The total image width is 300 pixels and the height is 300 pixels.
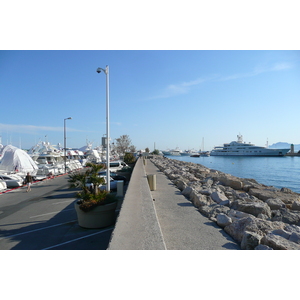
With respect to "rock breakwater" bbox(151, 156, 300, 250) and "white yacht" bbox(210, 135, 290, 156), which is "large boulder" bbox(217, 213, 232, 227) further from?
"white yacht" bbox(210, 135, 290, 156)

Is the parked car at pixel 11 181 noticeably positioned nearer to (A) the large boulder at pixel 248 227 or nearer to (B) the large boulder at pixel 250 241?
(A) the large boulder at pixel 248 227

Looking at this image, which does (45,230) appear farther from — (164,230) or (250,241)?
(250,241)

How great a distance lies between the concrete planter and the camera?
26.0 feet

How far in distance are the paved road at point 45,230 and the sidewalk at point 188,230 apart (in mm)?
2177

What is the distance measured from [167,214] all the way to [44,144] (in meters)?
68.4

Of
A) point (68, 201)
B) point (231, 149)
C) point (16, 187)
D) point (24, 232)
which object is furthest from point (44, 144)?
point (231, 149)

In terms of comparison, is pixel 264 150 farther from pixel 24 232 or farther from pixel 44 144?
pixel 24 232

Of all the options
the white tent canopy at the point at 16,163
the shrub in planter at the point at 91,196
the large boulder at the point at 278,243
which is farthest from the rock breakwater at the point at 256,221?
the white tent canopy at the point at 16,163

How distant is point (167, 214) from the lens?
6754 millimetres

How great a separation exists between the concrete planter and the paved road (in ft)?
0.68

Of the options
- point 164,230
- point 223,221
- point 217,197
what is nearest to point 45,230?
point 164,230

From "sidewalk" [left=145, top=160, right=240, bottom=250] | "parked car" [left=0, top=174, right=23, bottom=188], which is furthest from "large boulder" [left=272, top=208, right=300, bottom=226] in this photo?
"parked car" [left=0, top=174, right=23, bottom=188]

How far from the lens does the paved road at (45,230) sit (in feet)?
24.1

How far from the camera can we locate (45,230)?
9.12m
